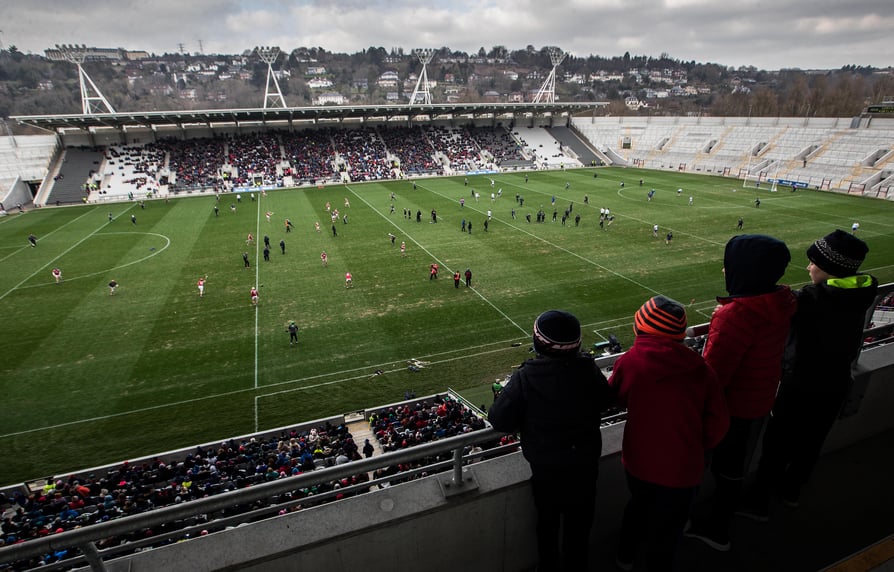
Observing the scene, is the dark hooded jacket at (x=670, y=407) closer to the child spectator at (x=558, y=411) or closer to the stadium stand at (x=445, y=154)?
the child spectator at (x=558, y=411)

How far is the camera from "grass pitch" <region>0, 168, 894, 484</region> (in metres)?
15.1

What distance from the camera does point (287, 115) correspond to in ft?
204

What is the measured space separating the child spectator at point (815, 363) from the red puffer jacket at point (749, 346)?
348mm

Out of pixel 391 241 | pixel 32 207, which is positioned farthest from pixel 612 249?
pixel 32 207

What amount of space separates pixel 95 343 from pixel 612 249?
26984 millimetres

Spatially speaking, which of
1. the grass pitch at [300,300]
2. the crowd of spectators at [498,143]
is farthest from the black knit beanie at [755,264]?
the crowd of spectators at [498,143]

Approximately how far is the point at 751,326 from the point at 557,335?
1544 millimetres

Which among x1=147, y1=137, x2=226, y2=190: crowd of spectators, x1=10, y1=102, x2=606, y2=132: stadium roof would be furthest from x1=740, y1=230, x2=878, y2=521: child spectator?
x1=10, y1=102, x2=606, y2=132: stadium roof

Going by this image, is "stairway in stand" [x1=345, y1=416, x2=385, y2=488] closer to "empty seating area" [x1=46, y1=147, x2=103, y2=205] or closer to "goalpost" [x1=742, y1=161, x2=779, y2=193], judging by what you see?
"goalpost" [x1=742, y1=161, x2=779, y2=193]

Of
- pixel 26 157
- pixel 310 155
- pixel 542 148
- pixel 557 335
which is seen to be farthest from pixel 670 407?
pixel 542 148

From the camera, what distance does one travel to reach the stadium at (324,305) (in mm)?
3252

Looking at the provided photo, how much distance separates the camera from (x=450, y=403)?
525 inches

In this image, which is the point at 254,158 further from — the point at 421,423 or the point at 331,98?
the point at 331,98

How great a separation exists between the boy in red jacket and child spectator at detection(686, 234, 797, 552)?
1.77 ft
